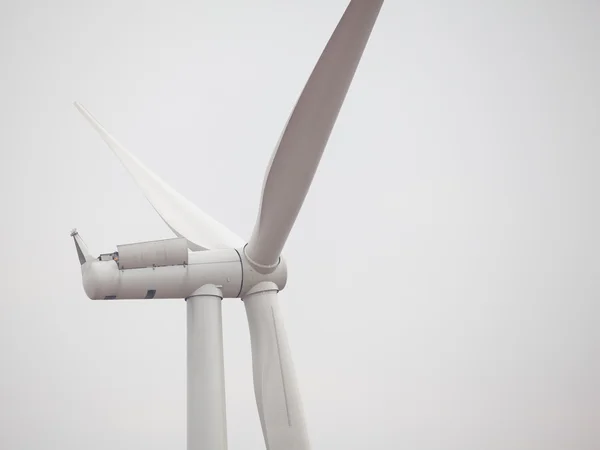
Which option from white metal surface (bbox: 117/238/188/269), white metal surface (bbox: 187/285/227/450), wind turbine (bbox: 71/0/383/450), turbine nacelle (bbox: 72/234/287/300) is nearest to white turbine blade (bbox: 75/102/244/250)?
wind turbine (bbox: 71/0/383/450)

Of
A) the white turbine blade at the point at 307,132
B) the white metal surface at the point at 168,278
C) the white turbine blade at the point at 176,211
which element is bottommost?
the white metal surface at the point at 168,278

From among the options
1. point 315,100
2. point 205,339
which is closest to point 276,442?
point 205,339

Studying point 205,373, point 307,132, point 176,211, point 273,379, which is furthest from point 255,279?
point 307,132

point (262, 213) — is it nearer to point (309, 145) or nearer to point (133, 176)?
point (309, 145)

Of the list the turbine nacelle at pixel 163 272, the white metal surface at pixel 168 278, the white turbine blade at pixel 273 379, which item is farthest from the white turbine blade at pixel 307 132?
the white turbine blade at pixel 273 379

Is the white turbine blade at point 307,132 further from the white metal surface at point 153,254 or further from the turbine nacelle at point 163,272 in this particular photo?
the white metal surface at point 153,254

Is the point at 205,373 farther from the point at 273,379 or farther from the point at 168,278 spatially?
the point at 168,278
